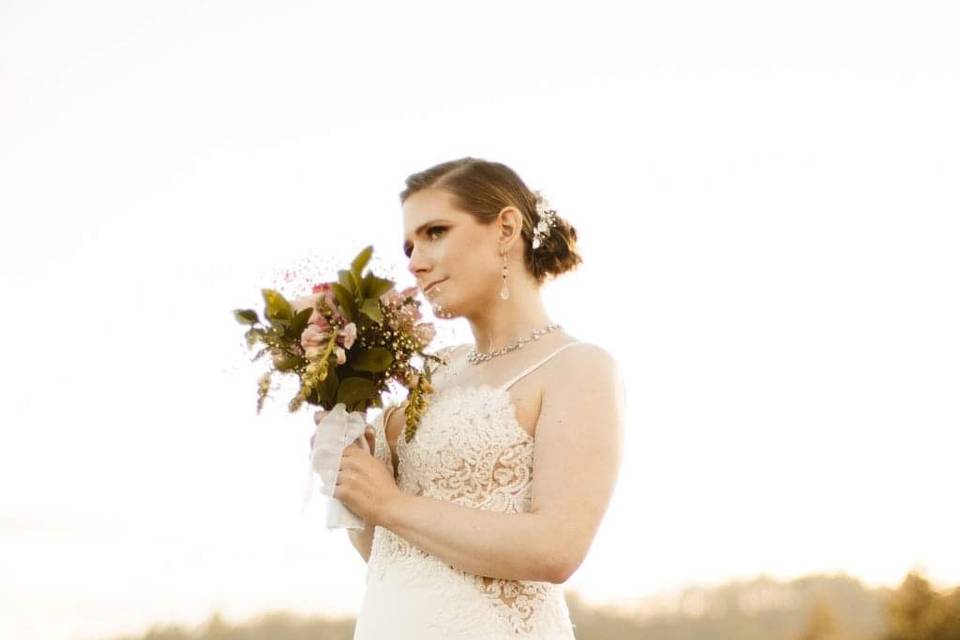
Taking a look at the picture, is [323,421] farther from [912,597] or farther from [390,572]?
[912,597]

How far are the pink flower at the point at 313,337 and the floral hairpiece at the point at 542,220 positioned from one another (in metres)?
1.00

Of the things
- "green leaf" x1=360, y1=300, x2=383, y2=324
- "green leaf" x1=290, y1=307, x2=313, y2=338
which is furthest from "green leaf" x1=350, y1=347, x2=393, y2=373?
"green leaf" x1=290, y1=307, x2=313, y2=338

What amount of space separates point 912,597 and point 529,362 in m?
14.5

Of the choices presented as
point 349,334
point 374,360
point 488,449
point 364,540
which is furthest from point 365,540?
point 349,334

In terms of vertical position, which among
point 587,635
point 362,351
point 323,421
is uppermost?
point 587,635

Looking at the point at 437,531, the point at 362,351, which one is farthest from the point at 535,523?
the point at 362,351

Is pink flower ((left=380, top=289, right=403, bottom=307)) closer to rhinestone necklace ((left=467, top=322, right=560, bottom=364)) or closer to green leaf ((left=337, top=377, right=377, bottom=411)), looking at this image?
green leaf ((left=337, top=377, right=377, bottom=411))

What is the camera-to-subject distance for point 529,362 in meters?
3.85

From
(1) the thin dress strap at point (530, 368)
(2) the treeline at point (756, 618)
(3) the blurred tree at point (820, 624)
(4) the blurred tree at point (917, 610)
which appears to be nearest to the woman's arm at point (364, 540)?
(1) the thin dress strap at point (530, 368)

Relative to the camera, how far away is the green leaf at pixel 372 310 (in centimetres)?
350

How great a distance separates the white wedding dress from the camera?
3.49 m

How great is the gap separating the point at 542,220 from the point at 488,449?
1.01 metres

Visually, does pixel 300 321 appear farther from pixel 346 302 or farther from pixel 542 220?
pixel 542 220

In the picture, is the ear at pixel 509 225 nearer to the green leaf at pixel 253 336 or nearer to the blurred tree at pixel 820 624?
the green leaf at pixel 253 336
